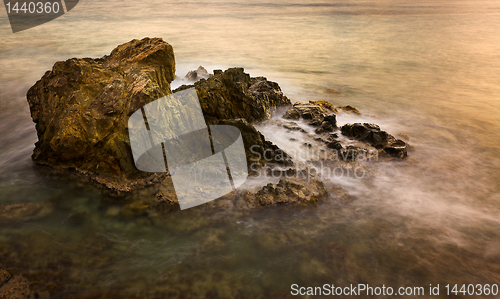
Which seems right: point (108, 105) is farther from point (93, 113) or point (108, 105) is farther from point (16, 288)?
point (16, 288)

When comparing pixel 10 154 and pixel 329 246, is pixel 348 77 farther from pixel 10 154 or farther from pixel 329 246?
pixel 10 154

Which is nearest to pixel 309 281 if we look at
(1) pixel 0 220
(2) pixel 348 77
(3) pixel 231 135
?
(3) pixel 231 135

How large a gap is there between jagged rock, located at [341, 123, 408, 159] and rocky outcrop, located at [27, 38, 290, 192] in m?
1.94

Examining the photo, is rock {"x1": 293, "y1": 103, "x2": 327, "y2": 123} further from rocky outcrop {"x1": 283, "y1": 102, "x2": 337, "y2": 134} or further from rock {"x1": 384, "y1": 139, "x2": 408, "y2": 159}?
rock {"x1": 384, "y1": 139, "x2": 408, "y2": 159}

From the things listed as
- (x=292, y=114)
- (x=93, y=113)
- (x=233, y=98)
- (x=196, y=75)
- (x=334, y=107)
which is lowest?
(x=334, y=107)

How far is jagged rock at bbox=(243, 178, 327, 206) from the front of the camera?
4139 millimetres

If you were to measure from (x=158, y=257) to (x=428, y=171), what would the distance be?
4.47 meters

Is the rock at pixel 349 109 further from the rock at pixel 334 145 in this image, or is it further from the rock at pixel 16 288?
the rock at pixel 16 288

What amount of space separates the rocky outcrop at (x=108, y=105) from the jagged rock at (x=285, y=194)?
938 mm

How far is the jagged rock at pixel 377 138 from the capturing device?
5.39 metres

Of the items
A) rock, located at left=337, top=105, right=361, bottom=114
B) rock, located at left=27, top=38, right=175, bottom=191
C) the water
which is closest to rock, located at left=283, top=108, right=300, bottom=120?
the water

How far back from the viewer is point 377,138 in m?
5.57

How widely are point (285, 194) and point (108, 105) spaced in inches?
117

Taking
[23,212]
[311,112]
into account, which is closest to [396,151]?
[311,112]
